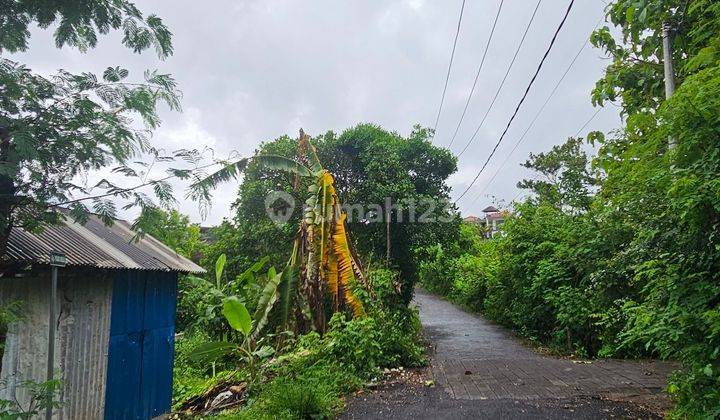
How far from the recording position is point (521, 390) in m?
6.62

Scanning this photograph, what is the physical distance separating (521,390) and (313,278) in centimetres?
411

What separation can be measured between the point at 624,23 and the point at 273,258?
10.3m

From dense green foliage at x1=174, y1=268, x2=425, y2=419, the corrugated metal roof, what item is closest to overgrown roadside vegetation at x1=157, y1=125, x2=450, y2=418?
dense green foliage at x1=174, y1=268, x2=425, y2=419

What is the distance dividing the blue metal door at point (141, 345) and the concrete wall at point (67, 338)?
24 cm

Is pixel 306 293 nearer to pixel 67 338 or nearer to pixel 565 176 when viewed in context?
pixel 67 338

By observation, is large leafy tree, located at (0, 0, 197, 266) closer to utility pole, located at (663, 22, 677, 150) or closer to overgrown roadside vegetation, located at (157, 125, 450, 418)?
overgrown roadside vegetation, located at (157, 125, 450, 418)

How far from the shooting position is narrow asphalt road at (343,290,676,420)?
5684 mm

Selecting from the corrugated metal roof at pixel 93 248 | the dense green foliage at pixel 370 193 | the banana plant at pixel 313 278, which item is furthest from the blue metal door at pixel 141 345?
the dense green foliage at pixel 370 193

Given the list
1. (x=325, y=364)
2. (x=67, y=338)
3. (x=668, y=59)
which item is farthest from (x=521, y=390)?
(x=67, y=338)

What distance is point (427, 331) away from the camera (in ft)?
47.8

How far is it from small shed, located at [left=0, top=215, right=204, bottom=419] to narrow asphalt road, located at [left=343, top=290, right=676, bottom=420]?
3.76 m

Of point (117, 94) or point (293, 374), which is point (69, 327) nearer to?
point (293, 374)

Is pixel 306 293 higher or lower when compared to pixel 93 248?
lower

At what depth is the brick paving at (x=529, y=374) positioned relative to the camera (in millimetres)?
6414
